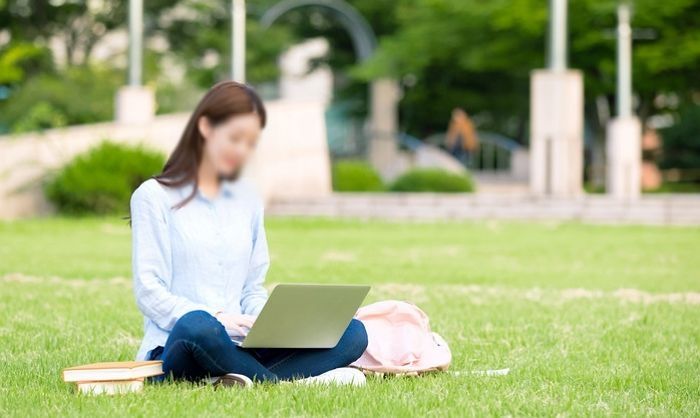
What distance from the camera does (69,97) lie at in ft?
131

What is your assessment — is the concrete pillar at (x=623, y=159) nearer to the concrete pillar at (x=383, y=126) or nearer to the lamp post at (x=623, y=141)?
the lamp post at (x=623, y=141)

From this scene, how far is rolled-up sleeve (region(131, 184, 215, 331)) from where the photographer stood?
231 inches

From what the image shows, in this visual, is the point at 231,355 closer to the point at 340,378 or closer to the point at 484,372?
the point at 340,378

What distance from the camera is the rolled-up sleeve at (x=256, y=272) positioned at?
621 centimetres

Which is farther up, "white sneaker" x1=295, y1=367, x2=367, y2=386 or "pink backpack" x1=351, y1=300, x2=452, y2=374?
"pink backpack" x1=351, y1=300, x2=452, y2=374

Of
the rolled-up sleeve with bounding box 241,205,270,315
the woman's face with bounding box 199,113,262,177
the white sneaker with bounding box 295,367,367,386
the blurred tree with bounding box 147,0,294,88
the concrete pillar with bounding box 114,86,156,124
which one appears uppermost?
the blurred tree with bounding box 147,0,294,88

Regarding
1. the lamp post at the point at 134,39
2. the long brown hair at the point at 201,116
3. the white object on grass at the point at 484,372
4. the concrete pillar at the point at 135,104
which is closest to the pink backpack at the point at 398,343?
the white object on grass at the point at 484,372

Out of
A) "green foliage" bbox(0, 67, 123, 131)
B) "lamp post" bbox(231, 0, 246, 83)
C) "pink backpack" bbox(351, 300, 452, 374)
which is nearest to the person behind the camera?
"pink backpack" bbox(351, 300, 452, 374)

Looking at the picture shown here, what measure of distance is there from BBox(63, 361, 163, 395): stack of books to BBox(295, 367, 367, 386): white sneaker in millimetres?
742

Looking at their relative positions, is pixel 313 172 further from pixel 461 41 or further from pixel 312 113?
pixel 461 41

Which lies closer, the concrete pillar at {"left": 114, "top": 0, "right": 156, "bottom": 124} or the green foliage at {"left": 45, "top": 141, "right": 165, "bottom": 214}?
the green foliage at {"left": 45, "top": 141, "right": 165, "bottom": 214}

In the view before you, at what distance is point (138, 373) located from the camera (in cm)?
580

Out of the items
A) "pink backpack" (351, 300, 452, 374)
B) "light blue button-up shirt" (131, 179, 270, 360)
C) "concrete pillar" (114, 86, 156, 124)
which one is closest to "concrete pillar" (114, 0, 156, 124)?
"concrete pillar" (114, 86, 156, 124)

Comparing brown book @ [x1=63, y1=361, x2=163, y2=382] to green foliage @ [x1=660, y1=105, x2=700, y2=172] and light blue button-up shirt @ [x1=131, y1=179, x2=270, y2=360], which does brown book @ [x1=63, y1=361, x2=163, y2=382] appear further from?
green foliage @ [x1=660, y1=105, x2=700, y2=172]
